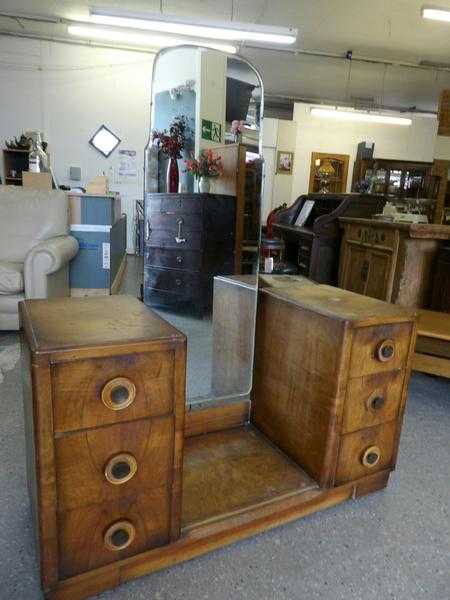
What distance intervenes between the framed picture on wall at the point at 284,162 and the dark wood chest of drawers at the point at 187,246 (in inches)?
300

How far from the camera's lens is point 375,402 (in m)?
1.33

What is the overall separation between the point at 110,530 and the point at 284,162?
8.70 m

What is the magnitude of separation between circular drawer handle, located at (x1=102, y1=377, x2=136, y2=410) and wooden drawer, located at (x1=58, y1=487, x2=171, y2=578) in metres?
0.25

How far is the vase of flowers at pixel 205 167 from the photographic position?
1.59m

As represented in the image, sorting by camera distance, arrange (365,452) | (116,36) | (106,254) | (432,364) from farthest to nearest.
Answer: (116,36) → (106,254) → (432,364) → (365,452)

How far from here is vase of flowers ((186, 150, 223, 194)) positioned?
159 cm

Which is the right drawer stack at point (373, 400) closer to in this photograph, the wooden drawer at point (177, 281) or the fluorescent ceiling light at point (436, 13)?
the wooden drawer at point (177, 281)

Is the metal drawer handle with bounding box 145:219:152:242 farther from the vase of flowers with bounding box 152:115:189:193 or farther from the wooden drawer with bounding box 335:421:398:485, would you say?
the wooden drawer with bounding box 335:421:398:485

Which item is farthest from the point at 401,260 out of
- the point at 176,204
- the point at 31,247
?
the point at 31,247

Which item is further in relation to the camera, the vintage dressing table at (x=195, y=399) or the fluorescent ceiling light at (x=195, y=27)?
the fluorescent ceiling light at (x=195, y=27)

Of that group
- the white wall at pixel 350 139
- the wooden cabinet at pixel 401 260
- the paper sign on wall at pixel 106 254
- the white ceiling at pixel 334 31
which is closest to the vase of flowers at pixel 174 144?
the wooden cabinet at pixel 401 260

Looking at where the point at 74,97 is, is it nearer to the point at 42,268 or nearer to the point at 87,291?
the point at 87,291

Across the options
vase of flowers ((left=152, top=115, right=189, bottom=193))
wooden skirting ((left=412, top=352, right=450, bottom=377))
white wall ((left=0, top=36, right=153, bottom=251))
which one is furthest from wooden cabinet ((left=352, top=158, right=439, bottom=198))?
vase of flowers ((left=152, top=115, right=189, bottom=193))

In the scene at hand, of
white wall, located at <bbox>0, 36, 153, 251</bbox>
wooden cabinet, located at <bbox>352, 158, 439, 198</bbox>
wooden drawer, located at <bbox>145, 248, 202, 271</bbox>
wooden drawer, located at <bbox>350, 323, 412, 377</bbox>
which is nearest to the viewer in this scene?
wooden drawer, located at <bbox>350, 323, 412, 377</bbox>
